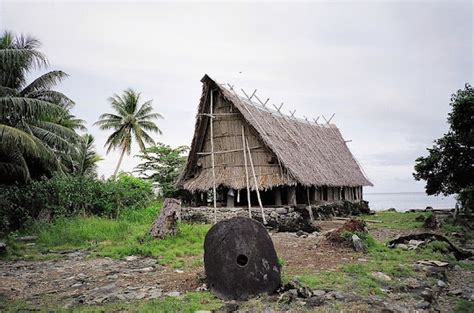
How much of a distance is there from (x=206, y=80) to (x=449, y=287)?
1233cm

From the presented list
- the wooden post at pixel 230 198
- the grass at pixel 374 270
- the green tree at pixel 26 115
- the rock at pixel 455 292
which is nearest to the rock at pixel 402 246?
the grass at pixel 374 270

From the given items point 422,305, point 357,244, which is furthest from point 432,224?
point 422,305

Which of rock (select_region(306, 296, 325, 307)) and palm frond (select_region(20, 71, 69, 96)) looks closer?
rock (select_region(306, 296, 325, 307))

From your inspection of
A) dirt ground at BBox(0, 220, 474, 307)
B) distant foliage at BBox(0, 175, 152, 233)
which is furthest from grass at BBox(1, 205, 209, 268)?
distant foliage at BBox(0, 175, 152, 233)

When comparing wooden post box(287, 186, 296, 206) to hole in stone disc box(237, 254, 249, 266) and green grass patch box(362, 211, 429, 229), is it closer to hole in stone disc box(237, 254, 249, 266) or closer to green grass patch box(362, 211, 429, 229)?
green grass patch box(362, 211, 429, 229)

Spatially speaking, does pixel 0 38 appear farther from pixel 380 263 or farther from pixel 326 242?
pixel 380 263

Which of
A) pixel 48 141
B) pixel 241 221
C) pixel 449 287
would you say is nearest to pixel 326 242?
pixel 449 287

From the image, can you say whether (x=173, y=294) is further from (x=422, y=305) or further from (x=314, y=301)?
(x=422, y=305)

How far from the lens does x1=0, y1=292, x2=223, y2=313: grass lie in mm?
5262

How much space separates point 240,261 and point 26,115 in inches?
501

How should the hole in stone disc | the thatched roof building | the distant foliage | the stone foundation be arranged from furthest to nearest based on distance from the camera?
the thatched roof building
the distant foliage
the stone foundation
the hole in stone disc

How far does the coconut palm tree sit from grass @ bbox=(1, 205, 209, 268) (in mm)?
15719

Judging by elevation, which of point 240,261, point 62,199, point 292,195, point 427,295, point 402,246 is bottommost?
point 427,295

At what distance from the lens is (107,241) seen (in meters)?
11.4
